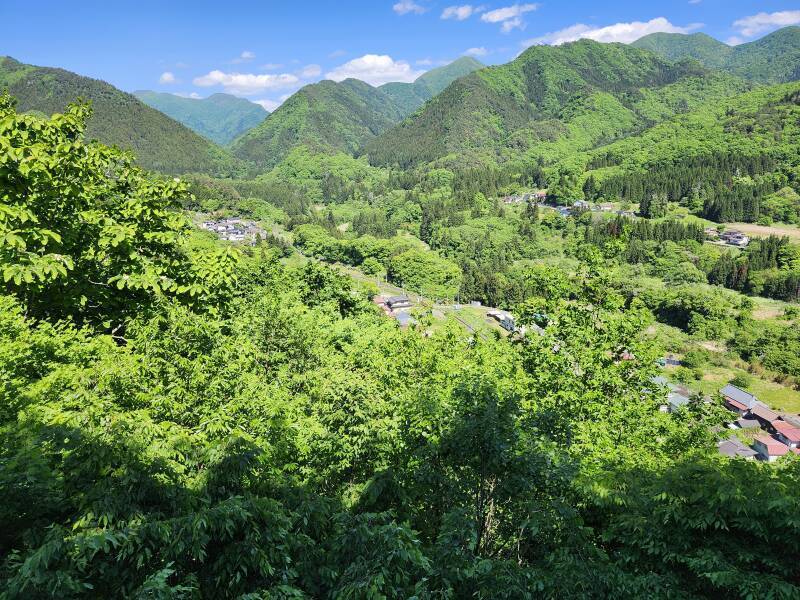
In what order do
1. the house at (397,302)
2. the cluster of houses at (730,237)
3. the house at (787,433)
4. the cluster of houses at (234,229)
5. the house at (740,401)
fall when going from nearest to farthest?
1. the house at (787,433)
2. the house at (740,401)
3. the house at (397,302)
4. the cluster of houses at (730,237)
5. the cluster of houses at (234,229)

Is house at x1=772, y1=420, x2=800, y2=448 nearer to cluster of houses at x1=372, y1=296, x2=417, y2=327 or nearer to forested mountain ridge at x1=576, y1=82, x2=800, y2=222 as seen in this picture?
cluster of houses at x1=372, y1=296, x2=417, y2=327

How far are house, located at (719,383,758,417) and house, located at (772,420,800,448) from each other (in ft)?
12.1

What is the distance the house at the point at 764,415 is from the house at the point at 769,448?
5542 mm

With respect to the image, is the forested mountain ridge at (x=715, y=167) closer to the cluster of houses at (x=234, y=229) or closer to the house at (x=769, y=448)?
the house at (x=769, y=448)

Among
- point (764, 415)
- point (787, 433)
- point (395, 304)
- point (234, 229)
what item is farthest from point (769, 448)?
point (234, 229)

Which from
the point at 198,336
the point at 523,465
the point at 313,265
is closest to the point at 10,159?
the point at 198,336

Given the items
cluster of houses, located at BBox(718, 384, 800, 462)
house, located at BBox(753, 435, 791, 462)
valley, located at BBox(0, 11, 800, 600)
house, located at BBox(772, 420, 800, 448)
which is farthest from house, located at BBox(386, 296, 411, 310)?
valley, located at BBox(0, 11, 800, 600)

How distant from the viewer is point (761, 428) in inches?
2008

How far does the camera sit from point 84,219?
8875mm

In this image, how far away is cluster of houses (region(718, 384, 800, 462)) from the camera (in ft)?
146

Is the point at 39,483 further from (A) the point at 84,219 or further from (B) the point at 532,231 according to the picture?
(B) the point at 532,231

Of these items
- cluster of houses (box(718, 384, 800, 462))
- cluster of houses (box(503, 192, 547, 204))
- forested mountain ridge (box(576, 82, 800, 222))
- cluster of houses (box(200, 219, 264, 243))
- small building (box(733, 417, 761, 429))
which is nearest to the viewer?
cluster of houses (box(718, 384, 800, 462))

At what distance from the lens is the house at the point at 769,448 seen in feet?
143

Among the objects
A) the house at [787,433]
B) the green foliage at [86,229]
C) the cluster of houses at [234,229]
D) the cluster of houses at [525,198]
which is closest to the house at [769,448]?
the house at [787,433]
